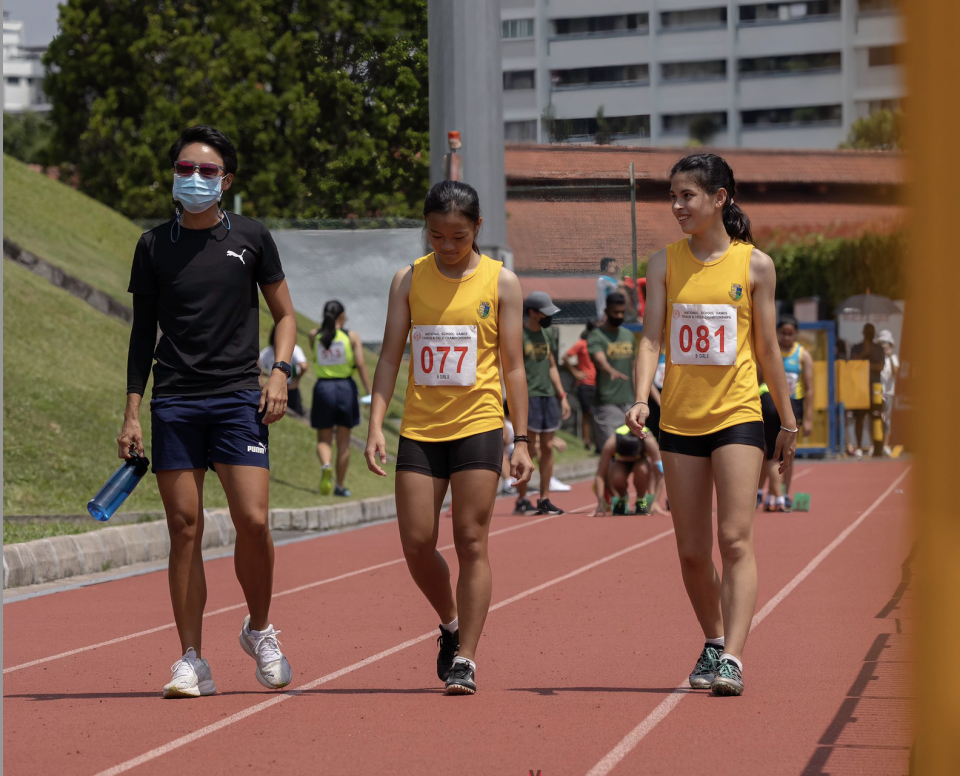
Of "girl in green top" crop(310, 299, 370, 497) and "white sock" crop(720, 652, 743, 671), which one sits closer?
"white sock" crop(720, 652, 743, 671)

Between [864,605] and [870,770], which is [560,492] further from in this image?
[870,770]

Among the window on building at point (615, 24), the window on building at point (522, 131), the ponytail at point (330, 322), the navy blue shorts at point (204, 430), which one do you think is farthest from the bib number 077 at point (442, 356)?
the ponytail at point (330, 322)

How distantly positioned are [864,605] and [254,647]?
3638 mm

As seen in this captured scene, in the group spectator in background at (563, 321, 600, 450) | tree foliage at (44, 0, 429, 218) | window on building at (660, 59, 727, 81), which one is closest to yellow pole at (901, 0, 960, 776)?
window on building at (660, 59, 727, 81)

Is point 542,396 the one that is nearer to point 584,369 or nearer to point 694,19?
point 584,369

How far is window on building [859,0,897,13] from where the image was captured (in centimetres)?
212

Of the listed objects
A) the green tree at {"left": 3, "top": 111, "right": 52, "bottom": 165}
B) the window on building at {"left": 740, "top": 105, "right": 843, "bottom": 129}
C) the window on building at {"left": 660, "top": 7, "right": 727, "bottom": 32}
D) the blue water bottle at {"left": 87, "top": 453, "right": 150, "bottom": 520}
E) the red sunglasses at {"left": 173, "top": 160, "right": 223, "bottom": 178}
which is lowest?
the blue water bottle at {"left": 87, "top": 453, "right": 150, "bottom": 520}

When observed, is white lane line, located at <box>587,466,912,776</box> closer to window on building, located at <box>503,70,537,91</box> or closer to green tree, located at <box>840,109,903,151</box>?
green tree, located at <box>840,109,903,151</box>

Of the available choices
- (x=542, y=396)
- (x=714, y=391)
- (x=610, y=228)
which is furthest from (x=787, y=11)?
(x=542, y=396)

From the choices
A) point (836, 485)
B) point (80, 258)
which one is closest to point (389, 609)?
point (836, 485)

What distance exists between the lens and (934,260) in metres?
2.13

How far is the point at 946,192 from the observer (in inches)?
84.3

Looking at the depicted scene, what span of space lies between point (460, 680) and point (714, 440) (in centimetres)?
133

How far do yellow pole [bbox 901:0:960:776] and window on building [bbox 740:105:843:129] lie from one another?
0.68 metres
